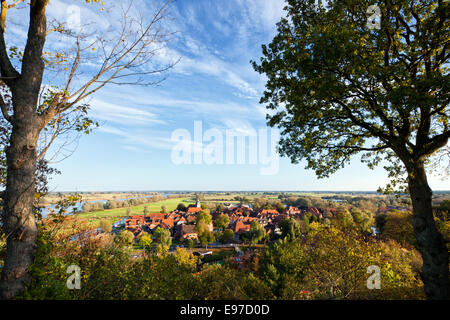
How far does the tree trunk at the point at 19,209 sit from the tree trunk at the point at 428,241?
9.68 meters

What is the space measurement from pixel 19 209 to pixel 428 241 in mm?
10135

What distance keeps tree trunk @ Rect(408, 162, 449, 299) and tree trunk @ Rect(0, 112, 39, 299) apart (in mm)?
9683

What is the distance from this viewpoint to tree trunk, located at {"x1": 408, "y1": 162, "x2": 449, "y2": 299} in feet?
17.1

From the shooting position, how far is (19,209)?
3.35 metres

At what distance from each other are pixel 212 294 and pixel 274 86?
23.7ft

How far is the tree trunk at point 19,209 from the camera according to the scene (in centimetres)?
324

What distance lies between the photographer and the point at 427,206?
559 centimetres

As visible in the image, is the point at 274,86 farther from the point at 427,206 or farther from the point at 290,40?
the point at 427,206

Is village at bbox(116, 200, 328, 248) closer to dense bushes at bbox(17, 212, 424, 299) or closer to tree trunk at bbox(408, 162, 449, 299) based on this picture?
dense bushes at bbox(17, 212, 424, 299)

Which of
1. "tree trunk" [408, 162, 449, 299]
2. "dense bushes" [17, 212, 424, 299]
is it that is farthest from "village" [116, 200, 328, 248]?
"tree trunk" [408, 162, 449, 299]

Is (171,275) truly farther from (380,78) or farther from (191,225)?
(191,225)

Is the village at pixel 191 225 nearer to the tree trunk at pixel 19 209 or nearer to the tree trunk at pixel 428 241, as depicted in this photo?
the tree trunk at pixel 428 241

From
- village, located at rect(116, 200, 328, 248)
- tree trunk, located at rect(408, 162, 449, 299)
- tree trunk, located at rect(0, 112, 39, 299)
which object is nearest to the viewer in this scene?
tree trunk, located at rect(0, 112, 39, 299)

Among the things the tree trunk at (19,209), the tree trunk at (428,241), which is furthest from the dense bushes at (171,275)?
the tree trunk at (428,241)
